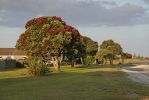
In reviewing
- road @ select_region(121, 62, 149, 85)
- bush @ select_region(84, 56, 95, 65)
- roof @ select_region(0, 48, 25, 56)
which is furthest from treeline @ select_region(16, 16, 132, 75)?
roof @ select_region(0, 48, 25, 56)

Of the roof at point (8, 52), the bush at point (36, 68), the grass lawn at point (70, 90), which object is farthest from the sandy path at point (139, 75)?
the roof at point (8, 52)

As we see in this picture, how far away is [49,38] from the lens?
58.7 meters

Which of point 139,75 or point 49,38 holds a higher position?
point 49,38

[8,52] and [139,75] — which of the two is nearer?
[139,75]

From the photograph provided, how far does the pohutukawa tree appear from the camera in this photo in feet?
192

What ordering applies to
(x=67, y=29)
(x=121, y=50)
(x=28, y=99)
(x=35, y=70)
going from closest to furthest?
(x=28, y=99), (x=35, y=70), (x=67, y=29), (x=121, y=50)

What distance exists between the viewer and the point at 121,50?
11362 cm

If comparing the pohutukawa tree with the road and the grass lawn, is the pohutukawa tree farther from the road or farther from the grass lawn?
the grass lawn

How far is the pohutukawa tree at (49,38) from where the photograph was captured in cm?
5844

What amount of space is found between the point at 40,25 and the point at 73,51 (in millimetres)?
6143

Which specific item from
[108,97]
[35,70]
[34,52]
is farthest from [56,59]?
[108,97]

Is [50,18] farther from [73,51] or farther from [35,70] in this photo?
[35,70]

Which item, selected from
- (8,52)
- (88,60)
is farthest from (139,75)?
(8,52)

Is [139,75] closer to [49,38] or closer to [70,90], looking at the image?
[49,38]
